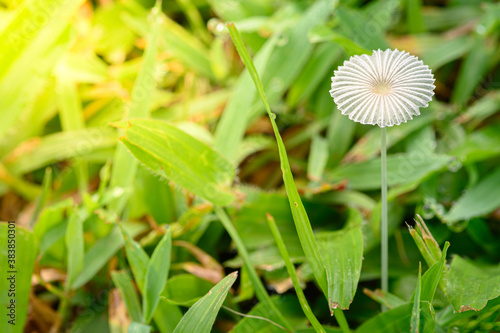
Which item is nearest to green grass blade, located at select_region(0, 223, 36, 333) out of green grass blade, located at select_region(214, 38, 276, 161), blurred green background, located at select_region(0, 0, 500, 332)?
blurred green background, located at select_region(0, 0, 500, 332)

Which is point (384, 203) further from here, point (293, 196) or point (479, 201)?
point (479, 201)

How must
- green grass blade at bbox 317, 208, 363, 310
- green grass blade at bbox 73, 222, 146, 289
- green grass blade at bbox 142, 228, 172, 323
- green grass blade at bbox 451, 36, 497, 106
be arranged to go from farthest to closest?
green grass blade at bbox 451, 36, 497, 106
green grass blade at bbox 73, 222, 146, 289
green grass blade at bbox 142, 228, 172, 323
green grass blade at bbox 317, 208, 363, 310

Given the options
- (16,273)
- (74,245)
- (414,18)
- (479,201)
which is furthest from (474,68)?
(16,273)

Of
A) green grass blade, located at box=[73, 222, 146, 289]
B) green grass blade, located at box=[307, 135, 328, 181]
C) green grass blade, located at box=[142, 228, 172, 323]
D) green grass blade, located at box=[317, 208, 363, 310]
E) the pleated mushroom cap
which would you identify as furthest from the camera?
green grass blade, located at box=[307, 135, 328, 181]

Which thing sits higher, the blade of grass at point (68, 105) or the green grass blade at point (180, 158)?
the blade of grass at point (68, 105)

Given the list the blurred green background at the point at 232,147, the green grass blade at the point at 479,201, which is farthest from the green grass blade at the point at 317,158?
the green grass blade at the point at 479,201

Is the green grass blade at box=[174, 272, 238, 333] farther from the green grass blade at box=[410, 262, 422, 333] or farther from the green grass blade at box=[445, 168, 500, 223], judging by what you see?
the green grass blade at box=[445, 168, 500, 223]

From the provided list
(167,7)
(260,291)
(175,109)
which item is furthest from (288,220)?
(167,7)

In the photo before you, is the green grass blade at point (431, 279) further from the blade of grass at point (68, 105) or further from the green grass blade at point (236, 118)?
the blade of grass at point (68, 105)
